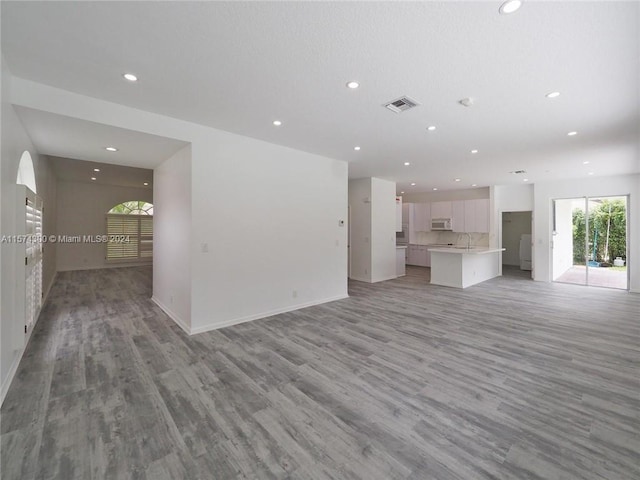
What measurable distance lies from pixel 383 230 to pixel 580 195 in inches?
209

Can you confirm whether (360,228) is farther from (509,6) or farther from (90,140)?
(509,6)

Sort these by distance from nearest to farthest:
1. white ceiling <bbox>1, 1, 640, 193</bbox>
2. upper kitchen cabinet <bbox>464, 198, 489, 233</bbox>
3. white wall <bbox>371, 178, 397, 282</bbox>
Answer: white ceiling <bbox>1, 1, 640, 193</bbox>
white wall <bbox>371, 178, 397, 282</bbox>
upper kitchen cabinet <bbox>464, 198, 489, 233</bbox>

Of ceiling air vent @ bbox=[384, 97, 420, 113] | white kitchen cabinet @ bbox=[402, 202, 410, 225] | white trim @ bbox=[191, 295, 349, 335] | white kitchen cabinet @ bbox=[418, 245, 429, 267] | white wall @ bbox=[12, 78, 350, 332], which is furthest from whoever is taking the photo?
white kitchen cabinet @ bbox=[402, 202, 410, 225]

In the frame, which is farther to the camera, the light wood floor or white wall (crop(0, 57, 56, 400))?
white wall (crop(0, 57, 56, 400))

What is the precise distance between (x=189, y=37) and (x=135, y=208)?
1041 centimetres

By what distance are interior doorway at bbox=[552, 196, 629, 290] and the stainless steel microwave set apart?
Answer: 9.34ft

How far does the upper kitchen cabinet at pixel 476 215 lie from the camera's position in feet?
29.5

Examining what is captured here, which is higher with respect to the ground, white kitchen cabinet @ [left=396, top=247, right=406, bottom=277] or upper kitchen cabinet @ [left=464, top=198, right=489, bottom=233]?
upper kitchen cabinet @ [left=464, top=198, right=489, bottom=233]

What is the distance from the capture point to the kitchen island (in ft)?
22.8

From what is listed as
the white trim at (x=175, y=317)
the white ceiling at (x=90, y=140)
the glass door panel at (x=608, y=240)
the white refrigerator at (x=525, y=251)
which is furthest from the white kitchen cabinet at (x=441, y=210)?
the white trim at (x=175, y=317)

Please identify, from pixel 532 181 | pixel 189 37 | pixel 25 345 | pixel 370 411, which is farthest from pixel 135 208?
pixel 532 181

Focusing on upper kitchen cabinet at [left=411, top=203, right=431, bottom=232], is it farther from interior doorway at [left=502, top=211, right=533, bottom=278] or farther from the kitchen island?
interior doorway at [left=502, top=211, right=533, bottom=278]

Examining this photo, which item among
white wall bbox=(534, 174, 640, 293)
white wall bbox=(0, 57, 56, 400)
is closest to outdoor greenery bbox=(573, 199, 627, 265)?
white wall bbox=(534, 174, 640, 293)

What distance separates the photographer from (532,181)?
793 cm
